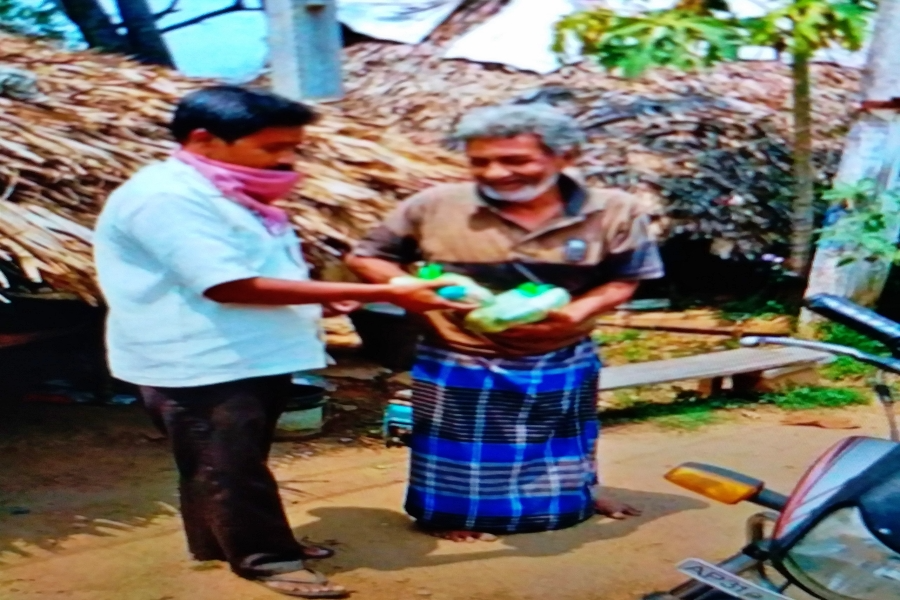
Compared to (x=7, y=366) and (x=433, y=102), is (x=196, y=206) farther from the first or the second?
(x=433, y=102)

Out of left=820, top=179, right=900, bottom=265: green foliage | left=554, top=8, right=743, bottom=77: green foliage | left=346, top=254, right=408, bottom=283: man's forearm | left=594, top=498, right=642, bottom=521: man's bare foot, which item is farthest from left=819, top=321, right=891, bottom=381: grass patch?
left=346, top=254, right=408, bottom=283: man's forearm

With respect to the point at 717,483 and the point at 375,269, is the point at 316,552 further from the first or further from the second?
the point at 717,483

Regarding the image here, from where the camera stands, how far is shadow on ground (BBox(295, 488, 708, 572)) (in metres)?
3.35

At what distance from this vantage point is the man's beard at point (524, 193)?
10.3 feet

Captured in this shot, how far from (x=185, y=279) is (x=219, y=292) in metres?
0.09

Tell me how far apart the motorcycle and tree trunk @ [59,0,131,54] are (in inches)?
238

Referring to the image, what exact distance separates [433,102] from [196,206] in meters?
4.94

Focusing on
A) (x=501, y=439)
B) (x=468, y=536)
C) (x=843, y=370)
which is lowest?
(x=843, y=370)

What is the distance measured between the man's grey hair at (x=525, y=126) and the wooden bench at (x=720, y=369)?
2.16 metres

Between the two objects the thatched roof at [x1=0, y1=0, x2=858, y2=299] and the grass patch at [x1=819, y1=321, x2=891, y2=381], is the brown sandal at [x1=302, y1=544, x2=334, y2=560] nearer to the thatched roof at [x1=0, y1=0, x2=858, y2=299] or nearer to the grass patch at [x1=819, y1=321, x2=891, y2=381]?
the thatched roof at [x1=0, y1=0, x2=858, y2=299]

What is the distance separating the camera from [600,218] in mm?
3232

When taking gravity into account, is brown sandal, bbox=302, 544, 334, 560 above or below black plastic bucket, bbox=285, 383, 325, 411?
above

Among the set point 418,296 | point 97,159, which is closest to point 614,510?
point 418,296

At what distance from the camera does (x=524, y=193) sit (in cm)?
314
